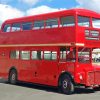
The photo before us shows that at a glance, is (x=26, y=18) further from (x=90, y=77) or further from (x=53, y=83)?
(x=90, y=77)

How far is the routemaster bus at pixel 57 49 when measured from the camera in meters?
17.2


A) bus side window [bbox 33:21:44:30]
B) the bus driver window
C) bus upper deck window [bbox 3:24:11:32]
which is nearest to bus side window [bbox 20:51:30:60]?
bus side window [bbox 33:21:44:30]

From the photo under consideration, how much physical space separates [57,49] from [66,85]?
1893 millimetres

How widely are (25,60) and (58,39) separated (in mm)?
3511

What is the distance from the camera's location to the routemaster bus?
17.2 m

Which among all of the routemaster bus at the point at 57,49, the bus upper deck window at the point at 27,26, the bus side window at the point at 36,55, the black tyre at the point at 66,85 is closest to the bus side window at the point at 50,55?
the routemaster bus at the point at 57,49

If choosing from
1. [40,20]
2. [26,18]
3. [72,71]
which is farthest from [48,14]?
[72,71]

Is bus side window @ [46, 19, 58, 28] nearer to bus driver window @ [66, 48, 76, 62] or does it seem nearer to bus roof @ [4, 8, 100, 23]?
bus roof @ [4, 8, 100, 23]

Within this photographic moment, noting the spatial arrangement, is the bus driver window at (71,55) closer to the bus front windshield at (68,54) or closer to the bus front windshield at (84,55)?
the bus front windshield at (68,54)

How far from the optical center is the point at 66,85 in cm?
1741

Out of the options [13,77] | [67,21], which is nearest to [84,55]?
[67,21]

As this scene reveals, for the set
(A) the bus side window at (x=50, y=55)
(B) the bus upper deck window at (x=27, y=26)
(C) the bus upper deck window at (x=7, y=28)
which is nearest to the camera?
(A) the bus side window at (x=50, y=55)

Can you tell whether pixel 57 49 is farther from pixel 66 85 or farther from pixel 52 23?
pixel 66 85

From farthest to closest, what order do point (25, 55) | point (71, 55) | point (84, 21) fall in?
1. point (25, 55)
2. point (84, 21)
3. point (71, 55)
